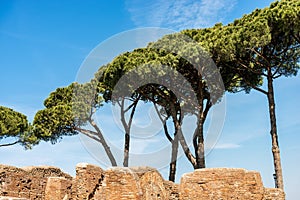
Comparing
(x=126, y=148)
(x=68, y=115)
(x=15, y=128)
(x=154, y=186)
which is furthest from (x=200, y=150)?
(x=15, y=128)

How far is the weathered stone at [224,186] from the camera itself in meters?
6.31

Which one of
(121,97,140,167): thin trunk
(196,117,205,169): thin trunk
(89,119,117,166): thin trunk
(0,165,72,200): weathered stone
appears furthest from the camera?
(89,119,117,166): thin trunk

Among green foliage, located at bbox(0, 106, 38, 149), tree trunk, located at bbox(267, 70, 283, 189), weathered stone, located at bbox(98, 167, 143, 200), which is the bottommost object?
weathered stone, located at bbox(98, 167, 143, 200)

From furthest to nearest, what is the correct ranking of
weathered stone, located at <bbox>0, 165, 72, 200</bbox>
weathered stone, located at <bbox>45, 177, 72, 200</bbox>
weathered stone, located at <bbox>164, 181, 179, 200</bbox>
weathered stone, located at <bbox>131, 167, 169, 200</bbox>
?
1. weathered stone, located at <bbox>0, 165, 72, 200</bbox>
2. weathered stone, located at <bbox>45, 177, 72, 200</bbox>
3. weathered stone, located at <bbox>164, 181, 179, 200</bbox>
4. weathered stone, located at <bbox>131, 167, 169, 200</bbox>

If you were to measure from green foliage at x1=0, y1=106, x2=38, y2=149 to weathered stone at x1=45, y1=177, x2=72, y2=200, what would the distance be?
1284 cm

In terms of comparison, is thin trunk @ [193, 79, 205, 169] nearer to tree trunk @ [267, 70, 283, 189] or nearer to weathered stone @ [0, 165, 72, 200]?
tree trunk @ [267, 70, 283, 189]

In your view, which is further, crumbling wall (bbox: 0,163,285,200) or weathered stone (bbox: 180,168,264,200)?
weathered stone (bbox: 180,168,264,200)

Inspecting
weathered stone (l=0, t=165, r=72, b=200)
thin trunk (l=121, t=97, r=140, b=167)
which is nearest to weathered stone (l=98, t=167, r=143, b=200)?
weathered stone (l=0, t=165, r=72, b=200)

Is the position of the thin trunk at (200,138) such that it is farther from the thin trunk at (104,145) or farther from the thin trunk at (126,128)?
the thin trunk at (104,145)

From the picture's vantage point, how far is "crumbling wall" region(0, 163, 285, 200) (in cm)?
566

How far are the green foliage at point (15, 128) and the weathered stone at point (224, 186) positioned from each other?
1492cm

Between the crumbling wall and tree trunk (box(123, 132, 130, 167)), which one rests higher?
tree trunk (box(123, 132, 130, 167))

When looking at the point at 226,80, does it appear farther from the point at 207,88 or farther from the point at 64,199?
the point at 64,199

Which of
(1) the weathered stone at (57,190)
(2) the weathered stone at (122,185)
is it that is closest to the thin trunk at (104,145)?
(1) the weathered stone at (57,190)
